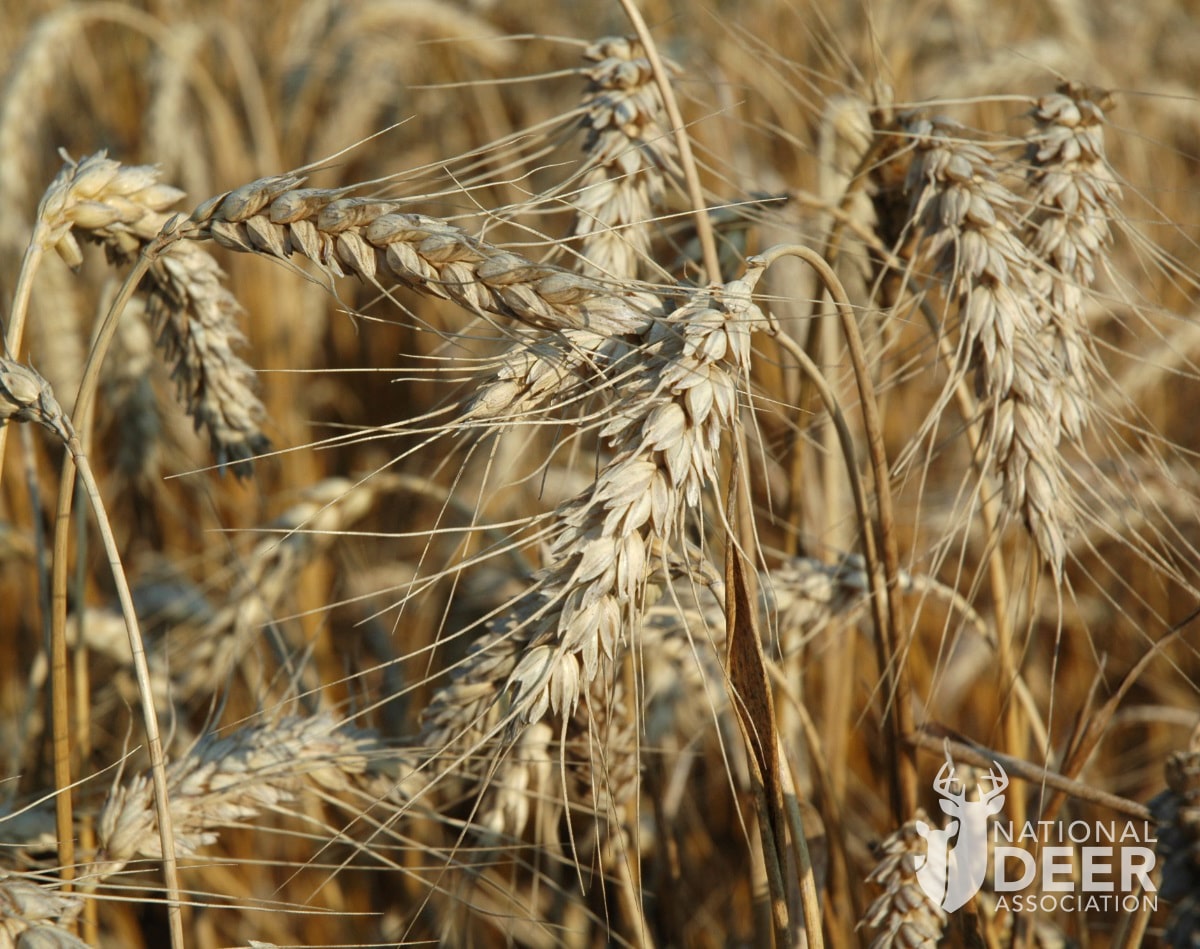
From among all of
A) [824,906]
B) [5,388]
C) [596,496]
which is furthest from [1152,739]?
[5,388]

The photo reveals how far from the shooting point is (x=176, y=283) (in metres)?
1.01

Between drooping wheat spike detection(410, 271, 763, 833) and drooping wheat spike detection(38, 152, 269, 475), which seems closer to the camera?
drooping wheat spike detection(410, 271, 763, 833)

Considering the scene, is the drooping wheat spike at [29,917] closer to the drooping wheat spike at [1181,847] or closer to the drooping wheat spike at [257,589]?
the drooping wheat spike at [257,589]

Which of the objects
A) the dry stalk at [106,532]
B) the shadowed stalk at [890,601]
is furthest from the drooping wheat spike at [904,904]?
the dry stalk at [106,532]

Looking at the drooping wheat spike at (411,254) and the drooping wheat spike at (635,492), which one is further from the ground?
the drooping wheat spike at (411,254)

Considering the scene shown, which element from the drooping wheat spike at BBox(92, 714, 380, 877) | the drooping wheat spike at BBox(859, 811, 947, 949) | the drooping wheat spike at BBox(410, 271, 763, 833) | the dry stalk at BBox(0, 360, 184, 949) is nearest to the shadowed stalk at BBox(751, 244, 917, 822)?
the drooping wheat spike at BBox(859, 811, 947, 949)

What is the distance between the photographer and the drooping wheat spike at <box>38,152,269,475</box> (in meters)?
0.91

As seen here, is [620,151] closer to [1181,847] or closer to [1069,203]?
[1069,203]

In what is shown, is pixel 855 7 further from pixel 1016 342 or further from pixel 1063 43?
pixel 1016 342

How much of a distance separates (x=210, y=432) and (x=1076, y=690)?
1.76m

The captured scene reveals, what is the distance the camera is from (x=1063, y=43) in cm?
286

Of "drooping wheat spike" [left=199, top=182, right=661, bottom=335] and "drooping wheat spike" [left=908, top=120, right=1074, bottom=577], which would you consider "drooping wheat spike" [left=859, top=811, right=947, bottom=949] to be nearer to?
"drooping wheat spike" [left=908, top=120, right=1074, bottom=577]

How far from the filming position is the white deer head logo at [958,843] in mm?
929

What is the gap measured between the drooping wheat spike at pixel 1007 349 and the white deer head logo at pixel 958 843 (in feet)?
0.84
